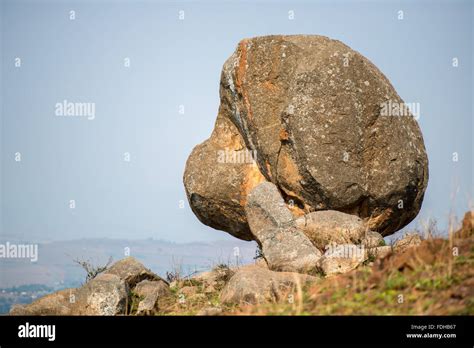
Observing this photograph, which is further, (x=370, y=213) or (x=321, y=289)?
(x=370, y=213)

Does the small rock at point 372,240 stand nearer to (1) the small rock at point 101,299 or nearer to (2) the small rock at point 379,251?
(2) the small rock at point 379,251

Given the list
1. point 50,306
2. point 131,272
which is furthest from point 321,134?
point 50,306

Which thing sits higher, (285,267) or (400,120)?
(400,120)

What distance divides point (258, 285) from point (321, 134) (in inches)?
204

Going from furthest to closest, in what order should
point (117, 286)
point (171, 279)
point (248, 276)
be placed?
1. point (171, 279)
2. point (117, 286)
3. point (248, 276)

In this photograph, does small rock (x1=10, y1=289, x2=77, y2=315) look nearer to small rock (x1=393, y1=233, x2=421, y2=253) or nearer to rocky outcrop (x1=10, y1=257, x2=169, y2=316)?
rocky outcrop (x1=10, y1=257, x2=169, y2=316)

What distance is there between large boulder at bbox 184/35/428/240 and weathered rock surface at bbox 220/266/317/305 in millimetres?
3883

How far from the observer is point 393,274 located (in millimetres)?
12430

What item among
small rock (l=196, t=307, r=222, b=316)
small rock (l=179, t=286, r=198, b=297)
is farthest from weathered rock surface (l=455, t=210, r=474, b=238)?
small rock (l=179, t=286, r=198, b=297)

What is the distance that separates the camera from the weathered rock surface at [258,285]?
15.1 meters

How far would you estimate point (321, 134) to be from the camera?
750 inches
